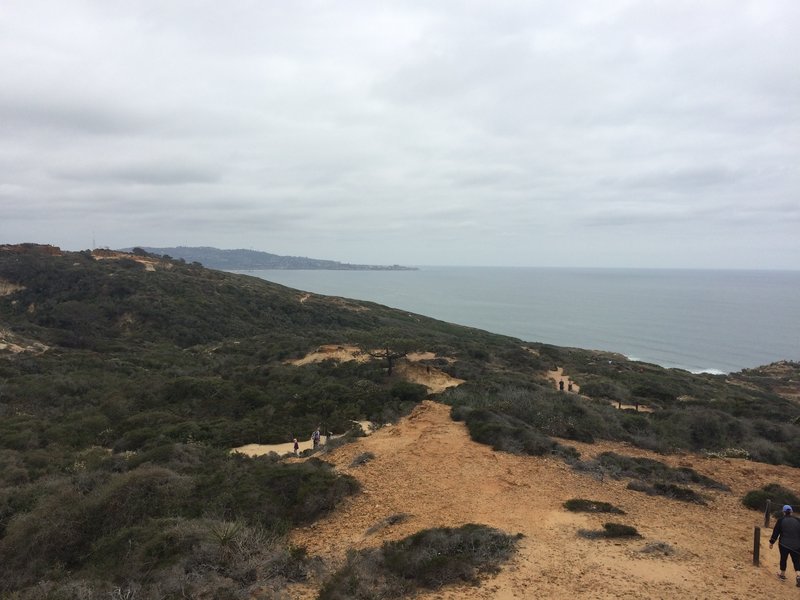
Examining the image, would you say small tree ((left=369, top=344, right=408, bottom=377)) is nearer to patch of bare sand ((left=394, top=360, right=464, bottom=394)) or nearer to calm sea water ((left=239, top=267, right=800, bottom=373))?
patch of bare sand ((left=394, top=360, right=464, bottom=394))

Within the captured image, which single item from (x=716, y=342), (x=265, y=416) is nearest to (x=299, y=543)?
(x=265, y=416)

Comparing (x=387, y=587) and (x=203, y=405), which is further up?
(x=387, y=587)

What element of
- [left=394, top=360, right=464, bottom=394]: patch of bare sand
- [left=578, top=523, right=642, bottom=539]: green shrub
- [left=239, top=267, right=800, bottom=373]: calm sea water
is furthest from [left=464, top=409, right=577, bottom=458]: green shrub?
[left=239, top=267, right=800, bottom=373]: calm sea water

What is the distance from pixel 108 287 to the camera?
48.1m

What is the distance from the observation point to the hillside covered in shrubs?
729cm

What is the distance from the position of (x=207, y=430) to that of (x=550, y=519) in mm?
11771

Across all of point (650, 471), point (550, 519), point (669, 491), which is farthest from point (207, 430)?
point (669, 491)

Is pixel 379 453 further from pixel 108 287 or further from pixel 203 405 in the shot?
pixel 108 287

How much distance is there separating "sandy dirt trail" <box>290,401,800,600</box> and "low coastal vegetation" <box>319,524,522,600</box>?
28 centimetres

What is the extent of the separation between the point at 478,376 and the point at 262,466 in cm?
1489

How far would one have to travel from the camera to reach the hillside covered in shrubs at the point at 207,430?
7293mm

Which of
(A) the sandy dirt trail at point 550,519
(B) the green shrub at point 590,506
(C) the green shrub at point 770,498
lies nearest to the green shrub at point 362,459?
(A) the sandy dirt trail at point 550,519

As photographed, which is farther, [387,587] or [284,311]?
[284,311]

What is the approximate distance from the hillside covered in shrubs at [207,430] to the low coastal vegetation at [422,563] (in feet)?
3.22
